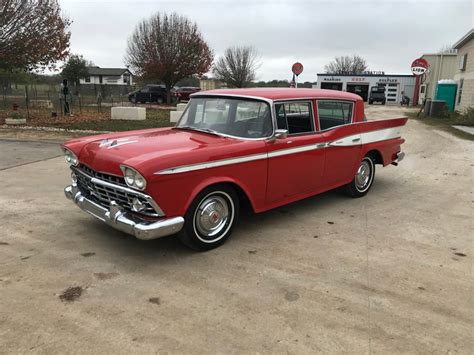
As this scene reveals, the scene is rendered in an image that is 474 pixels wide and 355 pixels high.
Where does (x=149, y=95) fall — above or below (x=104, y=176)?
above

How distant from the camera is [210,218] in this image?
13.6ft

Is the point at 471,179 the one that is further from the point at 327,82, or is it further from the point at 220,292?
the point at 327,82

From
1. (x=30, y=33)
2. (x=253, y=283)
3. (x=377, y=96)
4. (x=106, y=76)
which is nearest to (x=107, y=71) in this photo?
(x=106, y=76)

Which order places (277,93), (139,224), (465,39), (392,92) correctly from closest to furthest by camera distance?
1. (139,224)
2. (277,93)
3. (465,39)
4. (392,92)

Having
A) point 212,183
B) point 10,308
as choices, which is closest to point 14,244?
point 10,308

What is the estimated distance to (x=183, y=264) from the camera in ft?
12.9

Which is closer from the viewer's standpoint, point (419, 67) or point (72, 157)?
point (72, 157)

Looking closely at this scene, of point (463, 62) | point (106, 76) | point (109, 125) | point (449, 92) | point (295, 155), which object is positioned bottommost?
point (109, 125)

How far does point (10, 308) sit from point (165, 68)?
3389 cm

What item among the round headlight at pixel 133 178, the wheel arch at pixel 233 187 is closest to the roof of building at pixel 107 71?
the wheel arch at pixel 233 187

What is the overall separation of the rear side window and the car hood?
132 centimetres

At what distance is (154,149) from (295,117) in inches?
75.1

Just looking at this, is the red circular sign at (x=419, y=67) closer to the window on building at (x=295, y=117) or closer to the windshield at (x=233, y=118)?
the window on building at (x=295, y=117)

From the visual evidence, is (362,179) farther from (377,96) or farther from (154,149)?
(377,96)
